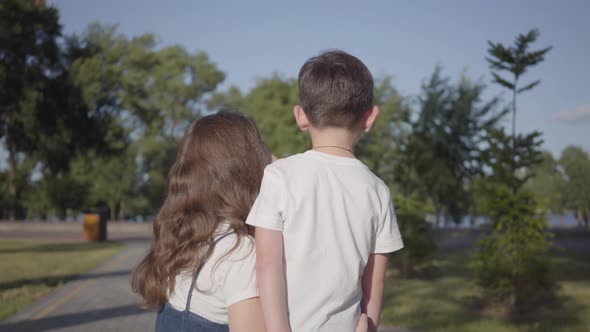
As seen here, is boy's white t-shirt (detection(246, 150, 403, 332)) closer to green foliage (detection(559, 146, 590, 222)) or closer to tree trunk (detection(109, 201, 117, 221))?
tree trunk (detection(109, 201, 117, 221))

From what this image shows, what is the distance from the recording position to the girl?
184cm

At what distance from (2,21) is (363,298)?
33471 millimetres

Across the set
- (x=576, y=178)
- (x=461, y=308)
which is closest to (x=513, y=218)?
(x=461, y=308)

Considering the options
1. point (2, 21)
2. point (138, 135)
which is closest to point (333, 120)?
point (2, 21)

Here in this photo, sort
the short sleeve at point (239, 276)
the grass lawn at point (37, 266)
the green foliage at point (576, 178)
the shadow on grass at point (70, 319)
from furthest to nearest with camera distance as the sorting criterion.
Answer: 1. the green foliage at point (576, 178)
2. the grass lawn at point (37, 266)
3. the shadow on grass at point (70, 319)
4. the short sleeve at point (239, 276)

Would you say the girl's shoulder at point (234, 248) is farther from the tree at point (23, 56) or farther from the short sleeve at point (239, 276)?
the tree at point (23, 56)

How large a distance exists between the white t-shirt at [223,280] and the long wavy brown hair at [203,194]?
6cm

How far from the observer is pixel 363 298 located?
2082mm

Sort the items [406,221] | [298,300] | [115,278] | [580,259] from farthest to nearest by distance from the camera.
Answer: [580,259] → [406,221] → [115,278] → [298,300]

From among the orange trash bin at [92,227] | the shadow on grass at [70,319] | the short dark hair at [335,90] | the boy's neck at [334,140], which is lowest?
the shadow on grass at [70,319]

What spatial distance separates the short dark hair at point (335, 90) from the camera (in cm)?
199

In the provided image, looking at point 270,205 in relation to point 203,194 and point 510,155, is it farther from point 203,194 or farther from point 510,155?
point 510,155

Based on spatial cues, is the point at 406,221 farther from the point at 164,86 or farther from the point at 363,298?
the point at 164,86

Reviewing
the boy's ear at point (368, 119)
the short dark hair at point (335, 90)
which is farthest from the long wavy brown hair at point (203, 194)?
the boy's ear at point (368, 119)
